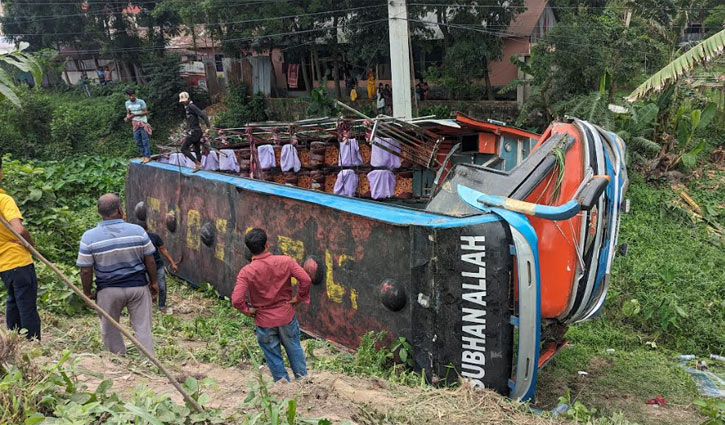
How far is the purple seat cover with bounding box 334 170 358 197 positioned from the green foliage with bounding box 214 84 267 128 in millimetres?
17655

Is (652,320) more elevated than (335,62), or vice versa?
(335,62)

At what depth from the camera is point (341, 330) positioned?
20.6ft

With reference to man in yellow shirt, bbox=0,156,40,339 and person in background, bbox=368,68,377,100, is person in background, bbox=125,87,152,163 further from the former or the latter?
person in background, bbox=368,68,377,100

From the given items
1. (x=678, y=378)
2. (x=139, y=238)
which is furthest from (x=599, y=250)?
(x=139, y=238)

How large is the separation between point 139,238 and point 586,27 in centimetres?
1359

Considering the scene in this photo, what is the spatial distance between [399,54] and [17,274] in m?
9.51

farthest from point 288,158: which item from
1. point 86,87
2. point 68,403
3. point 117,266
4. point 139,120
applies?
point 86,87

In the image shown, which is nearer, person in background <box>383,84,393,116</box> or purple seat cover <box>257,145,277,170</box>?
purple seat cover <box>257,145,277,170</box>

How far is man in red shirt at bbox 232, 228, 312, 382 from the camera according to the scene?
4801 millimetres

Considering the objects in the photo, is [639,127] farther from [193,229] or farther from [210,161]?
[193,229]

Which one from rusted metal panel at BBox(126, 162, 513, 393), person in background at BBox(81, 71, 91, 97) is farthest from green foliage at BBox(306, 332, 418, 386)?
person in background at BBox(81, 71, 91, 97)

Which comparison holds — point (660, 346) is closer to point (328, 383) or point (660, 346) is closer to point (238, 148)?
point (328, 383)

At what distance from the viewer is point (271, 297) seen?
4898 mm

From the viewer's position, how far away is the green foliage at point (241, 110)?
2636cm
